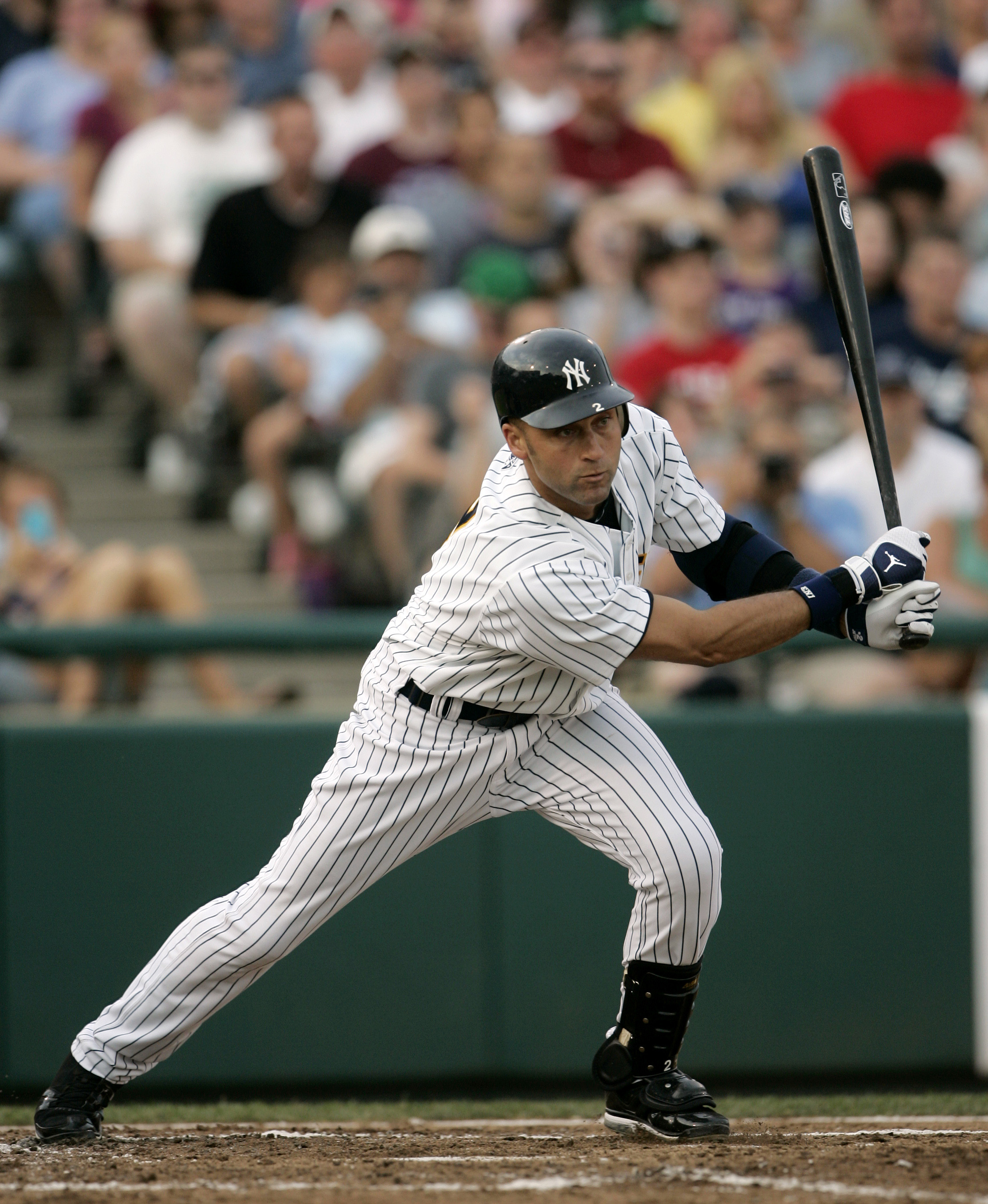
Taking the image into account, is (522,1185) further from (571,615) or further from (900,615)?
(900,615)

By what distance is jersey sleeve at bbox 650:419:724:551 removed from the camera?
371 cm

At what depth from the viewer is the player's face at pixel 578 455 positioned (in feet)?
11.0

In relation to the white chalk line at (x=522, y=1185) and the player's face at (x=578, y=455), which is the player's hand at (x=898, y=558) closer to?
the player's face at (x=578, y=455)

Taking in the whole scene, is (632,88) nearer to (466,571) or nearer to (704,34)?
(704,34)

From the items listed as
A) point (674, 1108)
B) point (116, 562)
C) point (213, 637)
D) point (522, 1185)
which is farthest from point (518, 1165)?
point (116, 562)

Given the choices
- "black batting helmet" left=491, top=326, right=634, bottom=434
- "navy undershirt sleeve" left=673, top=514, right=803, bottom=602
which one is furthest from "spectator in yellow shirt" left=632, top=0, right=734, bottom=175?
"black batting helmet" left=491, top=326, right=634, bottom=434

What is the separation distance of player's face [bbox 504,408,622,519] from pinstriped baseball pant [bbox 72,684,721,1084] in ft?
1.71

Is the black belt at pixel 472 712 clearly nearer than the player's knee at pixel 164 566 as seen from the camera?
Yes

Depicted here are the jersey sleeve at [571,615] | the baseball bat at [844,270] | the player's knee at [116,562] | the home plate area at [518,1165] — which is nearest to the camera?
the home plate area at [518,1165]

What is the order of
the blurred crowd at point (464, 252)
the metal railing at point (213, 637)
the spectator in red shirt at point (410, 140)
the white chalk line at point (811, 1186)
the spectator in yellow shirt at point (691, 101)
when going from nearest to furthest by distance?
the white chalk line at point (811, 1186) → the metal railing at point (213, 637) → the blurred crowd at point (464, 252) → the spectator in red shirt at point (410, 140) → the spectator in yellow shirt at point (691, 101)

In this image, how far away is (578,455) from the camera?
3354mm

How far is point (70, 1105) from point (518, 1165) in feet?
3.26

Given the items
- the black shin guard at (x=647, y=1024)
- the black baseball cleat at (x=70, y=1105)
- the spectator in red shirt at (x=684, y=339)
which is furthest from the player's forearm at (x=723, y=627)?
the spectator in red shirt at (x=684, y=339)

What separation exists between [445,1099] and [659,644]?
2.28 meters
